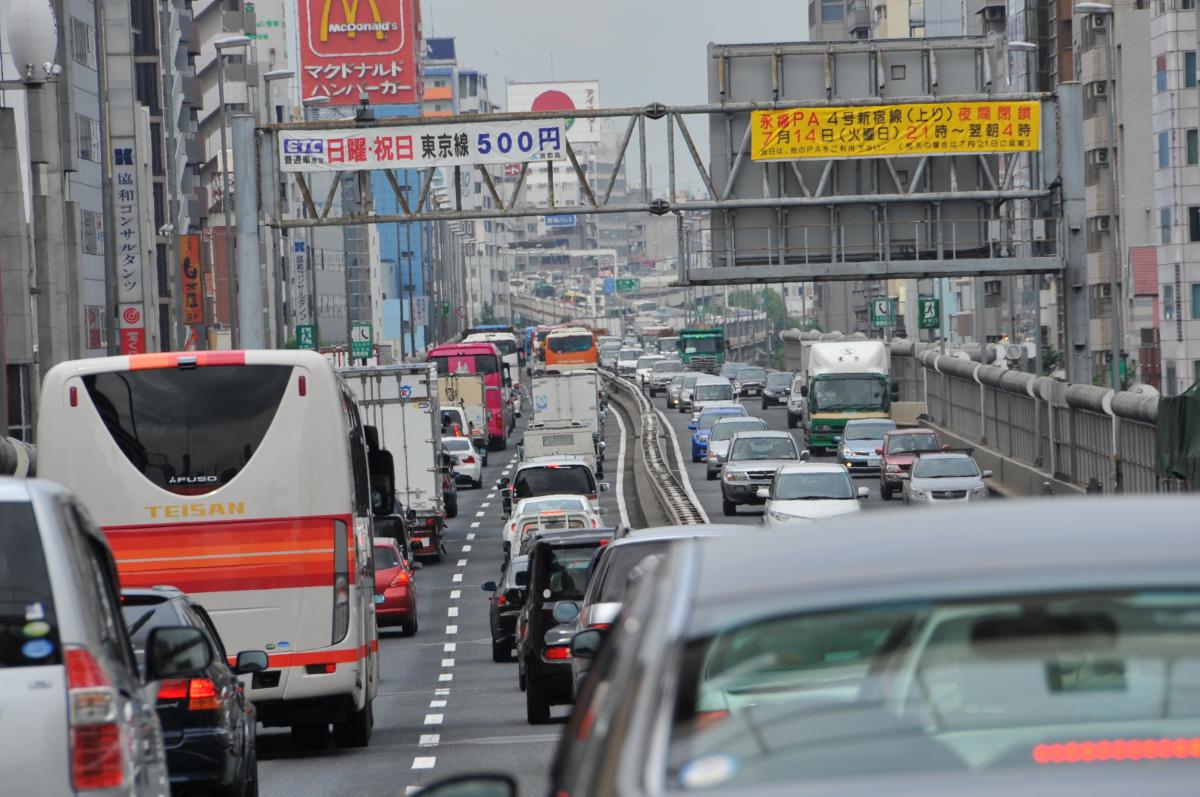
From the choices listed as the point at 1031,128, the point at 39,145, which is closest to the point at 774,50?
the point at 1031,128

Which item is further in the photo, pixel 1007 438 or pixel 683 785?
pixel 1007 438

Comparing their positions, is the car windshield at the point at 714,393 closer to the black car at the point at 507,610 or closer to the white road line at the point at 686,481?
the white road line at the point at 686,481

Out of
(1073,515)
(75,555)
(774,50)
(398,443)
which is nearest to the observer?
(1073,515)

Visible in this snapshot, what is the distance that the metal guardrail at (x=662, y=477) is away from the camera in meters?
42.0

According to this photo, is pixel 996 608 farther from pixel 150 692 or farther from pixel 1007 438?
pixel 1007 438

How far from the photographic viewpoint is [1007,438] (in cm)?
5728

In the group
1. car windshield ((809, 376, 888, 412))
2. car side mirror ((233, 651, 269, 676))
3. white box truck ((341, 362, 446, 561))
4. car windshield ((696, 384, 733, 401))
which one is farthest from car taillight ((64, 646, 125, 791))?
car windshield ((696, 384, 733, 401))

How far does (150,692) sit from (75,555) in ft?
4.13

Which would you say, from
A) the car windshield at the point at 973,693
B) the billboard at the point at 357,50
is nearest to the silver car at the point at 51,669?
the car windshield at the point at 973,693

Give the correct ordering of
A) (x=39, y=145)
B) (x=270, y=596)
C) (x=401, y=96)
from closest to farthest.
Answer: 1. (x=270, y=596)
2. (x=39, y=145)
3. (x=401, y=96)

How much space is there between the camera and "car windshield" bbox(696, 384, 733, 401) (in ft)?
287

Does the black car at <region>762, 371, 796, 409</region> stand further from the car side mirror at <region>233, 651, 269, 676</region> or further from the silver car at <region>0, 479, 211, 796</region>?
the silver car at <region>0, 479, 211, 796</region>

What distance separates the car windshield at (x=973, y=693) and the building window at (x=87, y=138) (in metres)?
72.0

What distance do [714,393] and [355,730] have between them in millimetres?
69838
